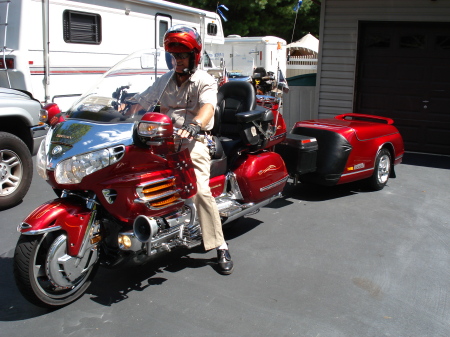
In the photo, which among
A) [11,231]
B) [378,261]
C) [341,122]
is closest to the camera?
[378,261]

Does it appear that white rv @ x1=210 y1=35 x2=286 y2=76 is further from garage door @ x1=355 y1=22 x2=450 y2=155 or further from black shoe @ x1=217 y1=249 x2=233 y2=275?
black shoe @ x1=217 y1=249 x2=233 y2=275

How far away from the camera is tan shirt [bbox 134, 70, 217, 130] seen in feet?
14.1

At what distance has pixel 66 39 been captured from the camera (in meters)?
9.52

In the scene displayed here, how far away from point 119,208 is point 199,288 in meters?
1.00

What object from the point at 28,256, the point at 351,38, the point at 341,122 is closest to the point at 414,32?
the point at 351,38

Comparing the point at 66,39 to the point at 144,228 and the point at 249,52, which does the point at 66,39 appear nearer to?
the point at 144,228

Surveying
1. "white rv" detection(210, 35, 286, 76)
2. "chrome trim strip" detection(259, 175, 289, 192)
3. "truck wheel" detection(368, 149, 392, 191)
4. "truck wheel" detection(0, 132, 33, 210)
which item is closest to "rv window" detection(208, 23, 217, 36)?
"white rv" detection(210, 35, 286, 76)

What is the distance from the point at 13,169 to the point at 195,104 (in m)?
3.01

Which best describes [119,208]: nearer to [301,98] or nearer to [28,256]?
[28,256]

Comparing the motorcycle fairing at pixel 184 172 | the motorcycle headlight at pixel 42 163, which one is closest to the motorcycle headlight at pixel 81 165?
the motorcycle headlight at pixel 42 163

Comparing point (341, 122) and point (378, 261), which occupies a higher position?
point (341, 122)

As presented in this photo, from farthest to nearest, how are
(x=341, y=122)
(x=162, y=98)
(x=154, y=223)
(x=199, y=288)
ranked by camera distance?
(x=341, y=122) < (x=162, y=98) < (x=199, y=288) < (x=154, y=223)

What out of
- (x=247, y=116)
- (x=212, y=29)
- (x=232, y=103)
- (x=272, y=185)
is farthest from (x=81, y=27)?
(x=272, y=185)

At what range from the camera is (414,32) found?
9969 mm
